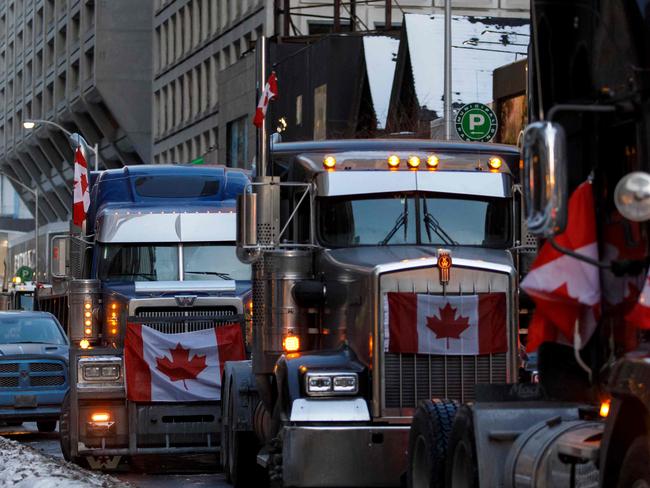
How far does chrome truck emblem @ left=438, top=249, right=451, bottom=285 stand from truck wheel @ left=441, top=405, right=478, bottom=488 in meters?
3.50

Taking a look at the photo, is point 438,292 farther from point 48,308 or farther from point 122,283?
point 48,308

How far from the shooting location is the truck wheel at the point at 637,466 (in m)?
7.52

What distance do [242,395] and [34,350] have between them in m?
11.0

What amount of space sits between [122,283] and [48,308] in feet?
54.0

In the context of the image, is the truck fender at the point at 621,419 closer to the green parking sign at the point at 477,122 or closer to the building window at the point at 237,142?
the green parking sign at the point at 477,122

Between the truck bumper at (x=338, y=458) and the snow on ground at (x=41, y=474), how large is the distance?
5.76 feet

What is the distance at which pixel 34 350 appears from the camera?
89.4ft

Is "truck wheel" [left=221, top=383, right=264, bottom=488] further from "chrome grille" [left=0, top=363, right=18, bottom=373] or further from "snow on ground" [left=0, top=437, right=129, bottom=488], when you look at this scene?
"chrome grille" [left=0, top=363, right=18, bottom=373]

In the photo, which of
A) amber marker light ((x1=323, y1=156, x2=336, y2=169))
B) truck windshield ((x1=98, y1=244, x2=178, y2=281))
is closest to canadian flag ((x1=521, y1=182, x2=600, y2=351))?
amber marker light ((x1=323, y1=156, x2=336, y2=169))

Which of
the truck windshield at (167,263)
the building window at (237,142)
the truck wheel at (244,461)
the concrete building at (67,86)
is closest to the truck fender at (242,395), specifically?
the truck wheel at (244,461)

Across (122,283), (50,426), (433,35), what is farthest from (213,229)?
(433,35)

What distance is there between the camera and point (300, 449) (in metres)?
13.3

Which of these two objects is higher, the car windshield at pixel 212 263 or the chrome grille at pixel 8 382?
the car windshield at pixel 212 263

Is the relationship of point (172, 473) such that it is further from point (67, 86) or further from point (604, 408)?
point (67, 86)
